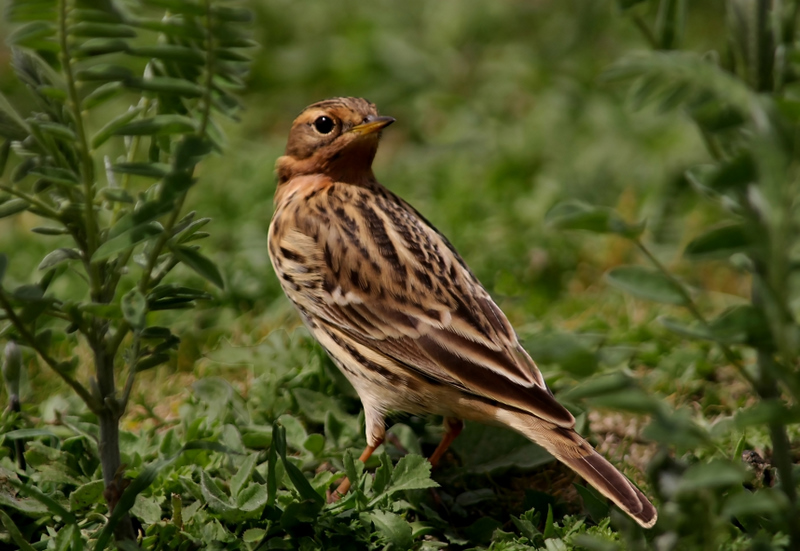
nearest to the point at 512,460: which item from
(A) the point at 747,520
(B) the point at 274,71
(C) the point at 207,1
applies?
(A) the point at 747,520

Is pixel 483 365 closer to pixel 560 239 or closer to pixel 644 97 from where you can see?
pixel 644 97

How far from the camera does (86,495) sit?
3666 millimetres

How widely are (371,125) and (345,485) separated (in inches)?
79.7

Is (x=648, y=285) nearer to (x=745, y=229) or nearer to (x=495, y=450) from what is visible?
(x=745, y=229)

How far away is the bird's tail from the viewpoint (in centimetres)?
342

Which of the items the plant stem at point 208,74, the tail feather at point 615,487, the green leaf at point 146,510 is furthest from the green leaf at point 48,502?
the tail feather at point 615,487

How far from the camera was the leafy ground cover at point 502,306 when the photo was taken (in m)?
3.47

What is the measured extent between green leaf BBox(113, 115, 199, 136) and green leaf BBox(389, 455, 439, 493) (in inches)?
61.0

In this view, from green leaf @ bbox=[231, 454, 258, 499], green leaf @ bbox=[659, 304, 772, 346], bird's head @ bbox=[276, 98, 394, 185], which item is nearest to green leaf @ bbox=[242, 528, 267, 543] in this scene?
green leaf @ bbox=[231, 454, 258, 499]

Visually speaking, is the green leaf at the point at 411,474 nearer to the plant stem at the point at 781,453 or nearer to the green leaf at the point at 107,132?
the plant stem at the point at 781,453

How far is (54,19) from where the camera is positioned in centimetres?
285

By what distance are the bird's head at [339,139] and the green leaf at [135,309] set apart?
237cm

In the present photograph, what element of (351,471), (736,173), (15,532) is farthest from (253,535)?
(736,173)

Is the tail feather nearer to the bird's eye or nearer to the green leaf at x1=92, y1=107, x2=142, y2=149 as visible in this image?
the green leaf at x1=92, y1=107, x2=142, y2=149
